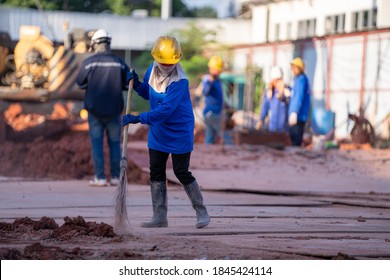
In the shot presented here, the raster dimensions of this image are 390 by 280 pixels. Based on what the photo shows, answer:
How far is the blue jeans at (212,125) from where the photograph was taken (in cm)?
2270

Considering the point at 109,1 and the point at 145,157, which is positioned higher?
the point at 109,1

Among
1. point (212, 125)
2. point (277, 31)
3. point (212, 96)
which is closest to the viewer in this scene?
point (212, 96)

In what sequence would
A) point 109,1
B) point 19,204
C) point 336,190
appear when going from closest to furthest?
point 19,204
point 336,190
point 109,1

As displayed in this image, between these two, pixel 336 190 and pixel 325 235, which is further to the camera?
pixel 336 190

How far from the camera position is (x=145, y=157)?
18656 millimetres

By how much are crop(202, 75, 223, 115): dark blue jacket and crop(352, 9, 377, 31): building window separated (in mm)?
14930

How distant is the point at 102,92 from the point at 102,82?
0.47 ft

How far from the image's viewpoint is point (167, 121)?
34.2ft

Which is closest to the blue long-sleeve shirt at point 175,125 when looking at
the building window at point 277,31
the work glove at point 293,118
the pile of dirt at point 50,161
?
the pile of dirt at point 50,161

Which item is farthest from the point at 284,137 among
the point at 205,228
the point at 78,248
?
the point at 78,248

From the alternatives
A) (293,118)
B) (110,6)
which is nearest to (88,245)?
(293,118)

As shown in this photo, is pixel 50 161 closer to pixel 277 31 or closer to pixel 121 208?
pixel 121 208

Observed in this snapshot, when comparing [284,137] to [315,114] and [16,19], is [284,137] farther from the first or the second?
[16,19]

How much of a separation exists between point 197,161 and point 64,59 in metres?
9.78
